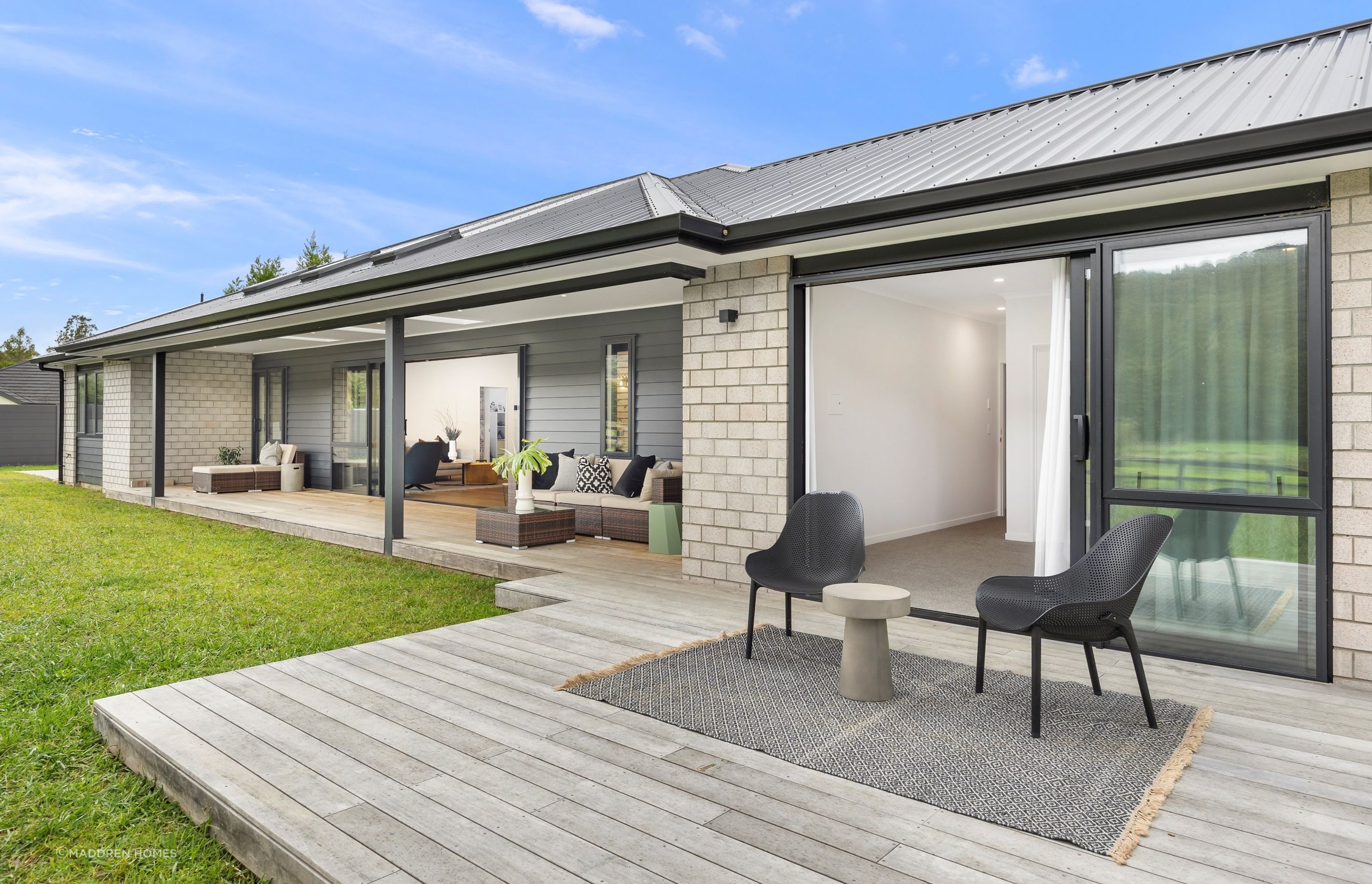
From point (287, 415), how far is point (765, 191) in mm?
10905

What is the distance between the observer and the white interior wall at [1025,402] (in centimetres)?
778

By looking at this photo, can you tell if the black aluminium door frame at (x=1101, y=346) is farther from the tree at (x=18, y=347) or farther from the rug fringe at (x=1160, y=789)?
the tree at (x=18, y=347)

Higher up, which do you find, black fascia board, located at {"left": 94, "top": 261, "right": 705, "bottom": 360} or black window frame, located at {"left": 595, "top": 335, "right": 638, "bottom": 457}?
black fascia board, located at {"left": 94, "top": 261, "right": 705, "bottom": 360}

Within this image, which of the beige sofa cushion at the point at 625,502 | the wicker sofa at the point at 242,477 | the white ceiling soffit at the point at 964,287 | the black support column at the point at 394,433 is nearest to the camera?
the white ceiling soffit at the point at 964,287

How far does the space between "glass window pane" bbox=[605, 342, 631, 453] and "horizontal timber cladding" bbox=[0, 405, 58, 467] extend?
20.5 meters

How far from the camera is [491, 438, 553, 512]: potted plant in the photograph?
6.96 metres

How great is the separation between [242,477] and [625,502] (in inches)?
315

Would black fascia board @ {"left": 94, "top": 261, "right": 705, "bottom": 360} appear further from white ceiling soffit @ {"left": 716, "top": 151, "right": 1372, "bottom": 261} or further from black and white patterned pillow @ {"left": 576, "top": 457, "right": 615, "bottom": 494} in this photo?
black and white patterned pillow @ {"left": 576, "top": 457, "right": 615, "bottom": 494}

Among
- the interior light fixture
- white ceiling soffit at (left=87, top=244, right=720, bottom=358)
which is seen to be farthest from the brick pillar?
the interior light fixture

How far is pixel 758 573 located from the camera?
384cm

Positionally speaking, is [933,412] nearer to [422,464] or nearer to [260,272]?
[422,464]

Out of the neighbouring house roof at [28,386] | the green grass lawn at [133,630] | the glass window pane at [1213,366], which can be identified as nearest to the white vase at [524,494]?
the green grass lawn at [133,630]

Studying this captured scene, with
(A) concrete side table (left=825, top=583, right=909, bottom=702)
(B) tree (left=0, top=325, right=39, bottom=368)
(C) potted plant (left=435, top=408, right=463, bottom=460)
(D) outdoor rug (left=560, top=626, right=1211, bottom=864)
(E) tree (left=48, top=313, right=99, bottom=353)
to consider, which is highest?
(E) tree (left=48, top=313, right=99, bottom=353)

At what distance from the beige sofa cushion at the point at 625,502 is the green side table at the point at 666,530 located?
0.42 meters
